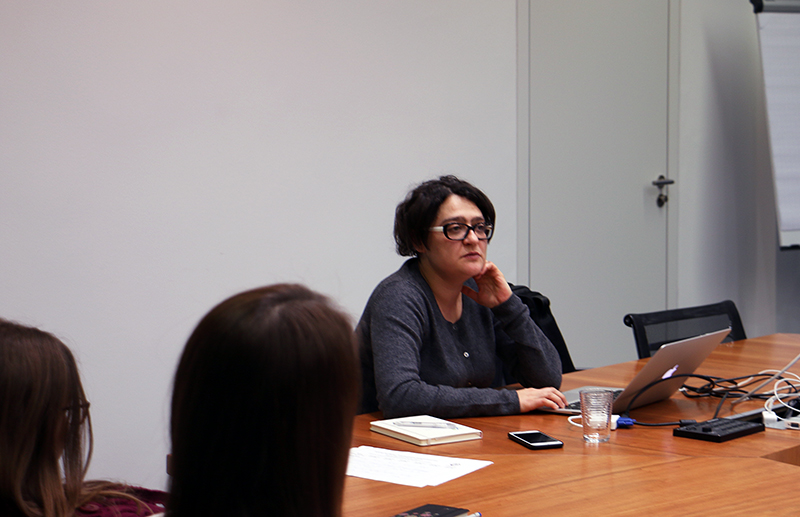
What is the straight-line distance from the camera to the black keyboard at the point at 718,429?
151cm

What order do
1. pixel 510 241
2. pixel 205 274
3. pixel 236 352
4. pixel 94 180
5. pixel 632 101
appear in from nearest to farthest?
pixel 236 352 < pixel 94 180 < pixel 205 274 < pixel 510 241 < pixel 632 101

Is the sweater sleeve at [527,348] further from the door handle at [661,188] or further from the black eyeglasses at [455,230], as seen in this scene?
the door handle at [661,188]

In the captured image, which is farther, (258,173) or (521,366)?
(258,173)

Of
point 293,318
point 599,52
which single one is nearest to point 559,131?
point 599,52

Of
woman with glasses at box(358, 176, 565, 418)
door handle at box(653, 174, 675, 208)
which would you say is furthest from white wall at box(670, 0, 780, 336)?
woman with glasses at box(358, 176, 565, 418)

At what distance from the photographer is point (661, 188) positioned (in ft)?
14.9

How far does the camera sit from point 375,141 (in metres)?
3.50

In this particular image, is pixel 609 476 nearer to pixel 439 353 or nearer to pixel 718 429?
pixel 718 429

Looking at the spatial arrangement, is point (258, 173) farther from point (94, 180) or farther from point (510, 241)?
point (510, 241)

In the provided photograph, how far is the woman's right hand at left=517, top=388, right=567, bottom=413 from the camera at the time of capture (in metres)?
1.78

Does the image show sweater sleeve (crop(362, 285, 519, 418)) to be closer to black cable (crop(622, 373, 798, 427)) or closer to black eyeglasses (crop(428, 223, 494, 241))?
black eyeglasses (crop(428, 223, 494, 241))

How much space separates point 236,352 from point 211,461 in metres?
0.09

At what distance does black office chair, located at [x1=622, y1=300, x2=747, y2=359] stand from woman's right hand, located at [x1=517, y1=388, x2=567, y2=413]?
74cm

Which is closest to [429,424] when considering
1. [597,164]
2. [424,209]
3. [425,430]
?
[425,430]
